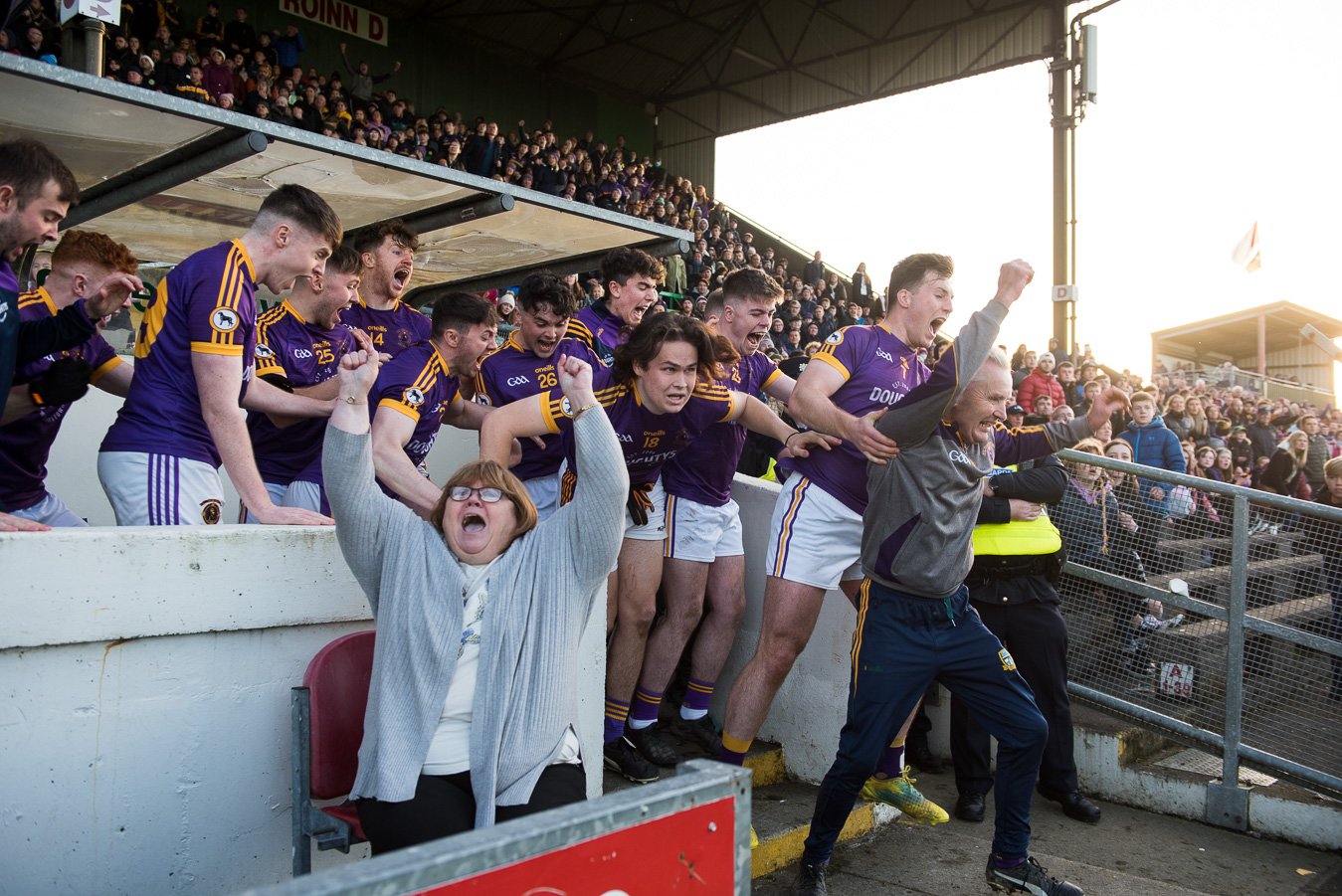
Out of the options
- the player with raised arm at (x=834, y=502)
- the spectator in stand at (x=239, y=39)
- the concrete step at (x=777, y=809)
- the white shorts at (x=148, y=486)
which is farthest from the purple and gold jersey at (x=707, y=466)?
the spectator in stand at (x=239, y=39)

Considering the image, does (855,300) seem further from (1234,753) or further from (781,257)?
(1234,753)

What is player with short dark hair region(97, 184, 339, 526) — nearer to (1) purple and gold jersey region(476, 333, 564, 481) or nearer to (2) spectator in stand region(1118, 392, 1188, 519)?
(1) purple and gold jersey region(476, 333, 564, 481)

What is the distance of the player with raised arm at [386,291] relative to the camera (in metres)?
4.87

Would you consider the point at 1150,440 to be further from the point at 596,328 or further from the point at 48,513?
the point at 48,513

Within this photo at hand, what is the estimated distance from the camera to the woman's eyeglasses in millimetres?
2752

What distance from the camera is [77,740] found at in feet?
8.59

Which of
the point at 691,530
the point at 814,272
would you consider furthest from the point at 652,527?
the point at 814,272

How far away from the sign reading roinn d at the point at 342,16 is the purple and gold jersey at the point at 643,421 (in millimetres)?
20443

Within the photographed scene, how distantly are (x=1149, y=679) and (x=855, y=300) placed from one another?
18.7 meters

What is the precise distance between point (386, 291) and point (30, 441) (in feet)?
6.70

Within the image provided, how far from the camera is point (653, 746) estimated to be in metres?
4.30

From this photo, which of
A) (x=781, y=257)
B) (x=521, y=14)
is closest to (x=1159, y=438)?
(x=781, y=257)

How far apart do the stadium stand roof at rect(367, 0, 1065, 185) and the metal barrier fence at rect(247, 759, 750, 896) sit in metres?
22.4

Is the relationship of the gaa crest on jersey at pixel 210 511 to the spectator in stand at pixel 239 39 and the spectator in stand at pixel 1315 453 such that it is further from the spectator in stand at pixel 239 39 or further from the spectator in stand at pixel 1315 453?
the spectator in stand at pixel 239 39
